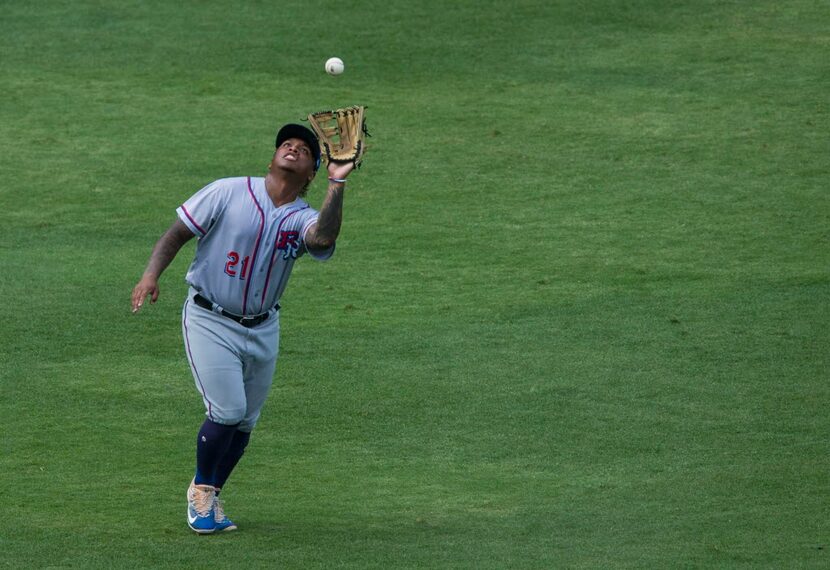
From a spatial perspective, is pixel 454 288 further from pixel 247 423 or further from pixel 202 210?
pixel 202 210

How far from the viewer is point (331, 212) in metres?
5.64

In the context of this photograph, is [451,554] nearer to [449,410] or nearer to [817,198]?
[449,410]

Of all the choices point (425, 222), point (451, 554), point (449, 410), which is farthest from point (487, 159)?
point (451, 554)

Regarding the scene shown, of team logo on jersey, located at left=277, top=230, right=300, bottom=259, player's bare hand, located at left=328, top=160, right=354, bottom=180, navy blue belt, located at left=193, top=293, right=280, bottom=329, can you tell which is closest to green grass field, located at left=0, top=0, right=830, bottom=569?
navy blue belt, located at left=193, top=293, right=280, bottom=329

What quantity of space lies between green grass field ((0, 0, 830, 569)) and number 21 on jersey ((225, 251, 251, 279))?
109 cm

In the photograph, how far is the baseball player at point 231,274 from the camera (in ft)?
19.1

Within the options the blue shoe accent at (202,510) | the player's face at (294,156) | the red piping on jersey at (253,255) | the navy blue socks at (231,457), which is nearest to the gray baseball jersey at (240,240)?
the red piping on jersey at (253,255)

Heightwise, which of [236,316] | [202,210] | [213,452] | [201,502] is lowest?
[201,502]

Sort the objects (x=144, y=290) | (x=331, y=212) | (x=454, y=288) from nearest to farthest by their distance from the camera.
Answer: (x=331, y=212) < (x=144, y=290) < (x=454, y=288)

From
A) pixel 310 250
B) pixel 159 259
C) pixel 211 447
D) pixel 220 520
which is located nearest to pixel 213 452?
pixel 211 447

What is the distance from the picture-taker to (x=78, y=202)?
11.1 metres

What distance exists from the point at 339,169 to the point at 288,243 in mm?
416

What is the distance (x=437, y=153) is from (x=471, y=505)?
6134 millimetres

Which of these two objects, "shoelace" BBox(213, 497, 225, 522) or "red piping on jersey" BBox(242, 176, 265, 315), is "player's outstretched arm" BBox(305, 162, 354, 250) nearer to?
"red piping on jersey" BBox(242, 176, 265, 315)
